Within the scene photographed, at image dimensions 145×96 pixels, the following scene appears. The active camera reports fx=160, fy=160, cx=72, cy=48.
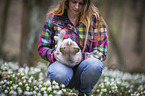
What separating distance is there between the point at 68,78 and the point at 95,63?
407mm

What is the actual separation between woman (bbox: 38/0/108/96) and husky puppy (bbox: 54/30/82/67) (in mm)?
91

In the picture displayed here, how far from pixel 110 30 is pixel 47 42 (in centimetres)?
107

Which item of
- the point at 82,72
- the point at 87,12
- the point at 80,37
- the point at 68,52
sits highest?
the point at 87,12

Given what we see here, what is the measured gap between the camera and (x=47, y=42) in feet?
7.44

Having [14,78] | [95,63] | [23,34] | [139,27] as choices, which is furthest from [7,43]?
[95,63]

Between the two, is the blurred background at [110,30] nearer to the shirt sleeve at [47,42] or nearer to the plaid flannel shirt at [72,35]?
the plaid flannel shirt at [72,35]

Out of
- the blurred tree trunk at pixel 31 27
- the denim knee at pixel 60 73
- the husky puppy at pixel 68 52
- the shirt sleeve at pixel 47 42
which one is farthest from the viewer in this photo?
the blurred tree trunk at pixel 31 27

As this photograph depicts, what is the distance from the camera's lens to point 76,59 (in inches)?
80.1

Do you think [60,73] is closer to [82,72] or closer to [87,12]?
[82,72]

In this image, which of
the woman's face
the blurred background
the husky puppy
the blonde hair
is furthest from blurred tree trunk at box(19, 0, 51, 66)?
the husky puppy

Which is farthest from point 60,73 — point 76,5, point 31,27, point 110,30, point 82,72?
point 31,27

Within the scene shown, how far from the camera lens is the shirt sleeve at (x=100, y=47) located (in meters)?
2.23

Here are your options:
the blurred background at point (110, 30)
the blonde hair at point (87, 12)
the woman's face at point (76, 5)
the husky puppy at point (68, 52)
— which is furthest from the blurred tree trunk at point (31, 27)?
the husky puppy at point (68, 52)

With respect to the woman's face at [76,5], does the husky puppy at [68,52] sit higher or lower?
A: lower
